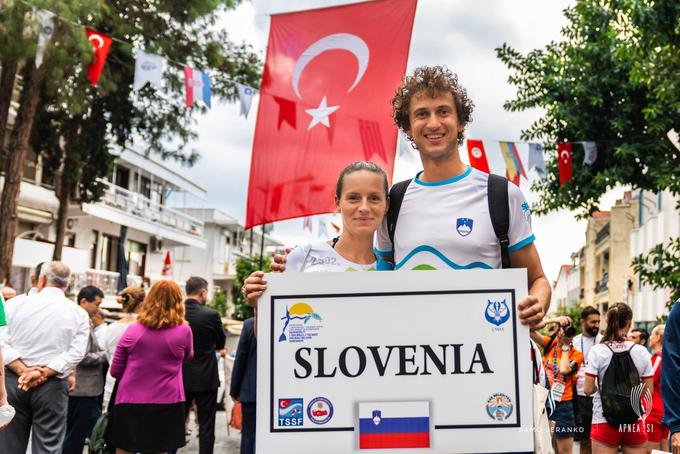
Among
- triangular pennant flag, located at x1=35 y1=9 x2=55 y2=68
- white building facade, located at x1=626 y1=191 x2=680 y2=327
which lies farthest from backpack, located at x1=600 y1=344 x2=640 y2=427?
white building facade, located at x1=626 y1=191 x2=680 y2=327

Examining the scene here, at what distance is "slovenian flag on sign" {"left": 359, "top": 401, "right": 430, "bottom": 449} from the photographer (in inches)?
101

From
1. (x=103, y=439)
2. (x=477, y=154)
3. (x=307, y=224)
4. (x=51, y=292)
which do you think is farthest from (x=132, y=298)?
(x=307, y=224)

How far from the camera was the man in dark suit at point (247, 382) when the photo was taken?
25.6ft

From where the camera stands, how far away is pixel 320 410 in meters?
2.60

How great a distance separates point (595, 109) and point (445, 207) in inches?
606

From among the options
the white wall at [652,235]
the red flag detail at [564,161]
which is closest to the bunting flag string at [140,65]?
the red flag detail at [564,161]

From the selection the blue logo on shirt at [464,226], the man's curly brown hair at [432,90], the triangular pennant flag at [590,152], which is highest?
the triangular pennant flag at [590,152]

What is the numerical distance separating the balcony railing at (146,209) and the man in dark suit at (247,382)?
76.5 ft

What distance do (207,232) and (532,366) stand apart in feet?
197

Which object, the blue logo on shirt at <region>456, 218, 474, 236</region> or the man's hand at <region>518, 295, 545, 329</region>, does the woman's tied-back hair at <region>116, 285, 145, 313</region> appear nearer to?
the blue logo on shirt at <region>456, 218, 474, 236</region>

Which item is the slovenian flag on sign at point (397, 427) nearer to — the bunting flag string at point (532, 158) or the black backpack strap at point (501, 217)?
the black backpack strap at point (501, 217)

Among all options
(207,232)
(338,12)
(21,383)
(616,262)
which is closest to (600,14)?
(338,12)

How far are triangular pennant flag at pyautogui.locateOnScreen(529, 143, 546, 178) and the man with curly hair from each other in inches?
560

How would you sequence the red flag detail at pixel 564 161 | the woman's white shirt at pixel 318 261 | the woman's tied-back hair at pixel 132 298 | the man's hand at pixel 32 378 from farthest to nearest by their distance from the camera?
the red flag detail at pixel 564 161
the woman's tied-back hair at pixel 132 298
the man's hand at pixel 32 378
the woman's white shirt at pixel 318 261
